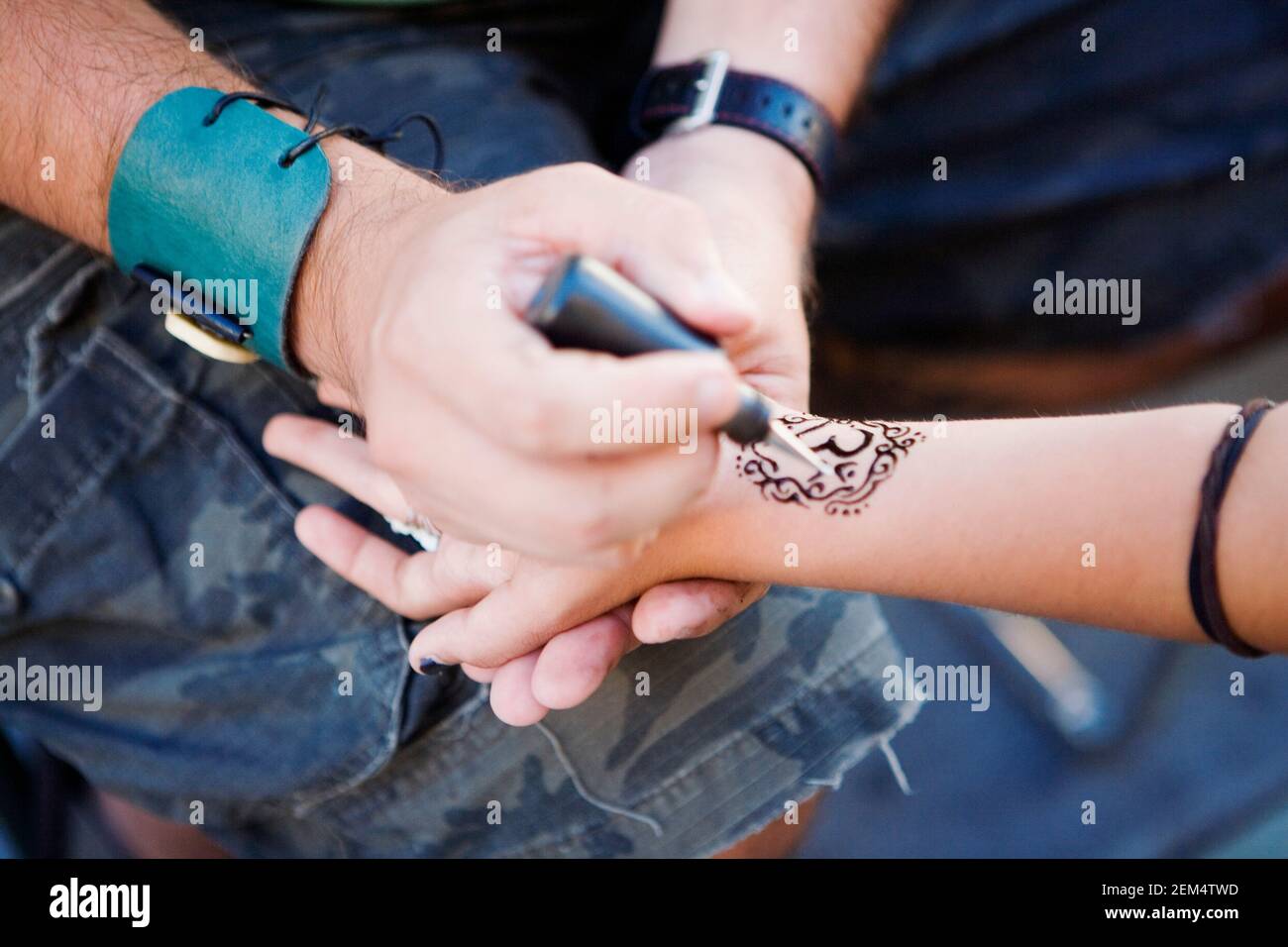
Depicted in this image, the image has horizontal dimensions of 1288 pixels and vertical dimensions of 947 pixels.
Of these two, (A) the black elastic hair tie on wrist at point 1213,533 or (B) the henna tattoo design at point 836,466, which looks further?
(B) the henna tattoo design at point 836,466

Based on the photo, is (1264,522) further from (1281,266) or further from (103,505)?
(1281,266)

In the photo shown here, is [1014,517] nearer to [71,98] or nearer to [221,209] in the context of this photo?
[221,209]

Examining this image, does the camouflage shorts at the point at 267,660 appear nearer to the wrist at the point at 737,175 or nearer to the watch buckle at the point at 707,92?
the wrist at the point at 737,175

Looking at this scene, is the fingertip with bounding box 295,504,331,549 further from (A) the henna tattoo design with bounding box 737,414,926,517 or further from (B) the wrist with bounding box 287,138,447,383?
(A) the henna tattoo design with bounding box 737,414,926,517

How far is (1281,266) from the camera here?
5.88 ft

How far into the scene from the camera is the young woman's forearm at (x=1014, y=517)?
2.87 feet

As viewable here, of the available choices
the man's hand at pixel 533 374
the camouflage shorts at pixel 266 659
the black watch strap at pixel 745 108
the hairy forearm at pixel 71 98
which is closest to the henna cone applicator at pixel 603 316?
the man's hand at pixel 533 374

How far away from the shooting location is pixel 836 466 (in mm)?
969

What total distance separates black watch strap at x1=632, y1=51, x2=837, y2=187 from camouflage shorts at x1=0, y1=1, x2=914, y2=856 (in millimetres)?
565

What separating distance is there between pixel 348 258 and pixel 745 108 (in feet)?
1.99

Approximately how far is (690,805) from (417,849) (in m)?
0.30

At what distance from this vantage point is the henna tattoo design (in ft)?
3.16

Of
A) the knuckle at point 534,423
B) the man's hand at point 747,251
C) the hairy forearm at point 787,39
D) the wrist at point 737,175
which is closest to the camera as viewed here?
the knuckle at point 534,423
